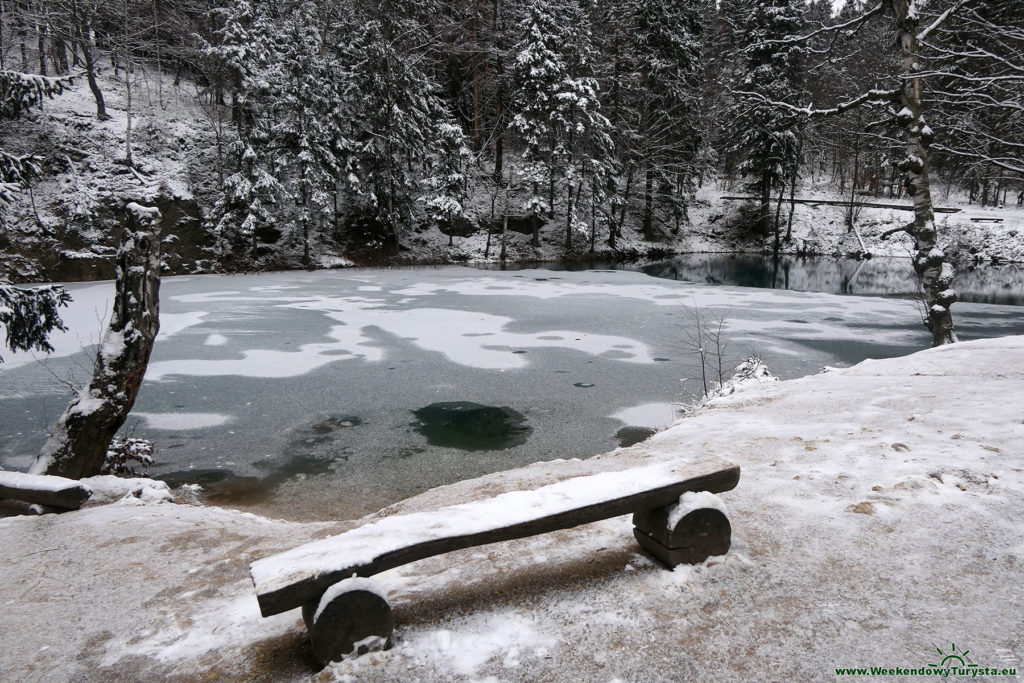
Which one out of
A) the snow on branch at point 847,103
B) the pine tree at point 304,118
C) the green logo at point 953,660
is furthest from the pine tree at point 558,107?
the green logo at point 953,660

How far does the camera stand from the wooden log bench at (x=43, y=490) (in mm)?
4082

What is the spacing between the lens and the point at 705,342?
430 inches

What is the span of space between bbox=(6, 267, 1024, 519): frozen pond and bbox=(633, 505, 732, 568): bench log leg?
343 centimetres

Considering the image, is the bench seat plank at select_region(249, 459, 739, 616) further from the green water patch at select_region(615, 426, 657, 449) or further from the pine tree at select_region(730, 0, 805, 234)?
the pine tree at select_region(730, 0, 805, 234)

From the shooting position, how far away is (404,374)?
9352 millimetres

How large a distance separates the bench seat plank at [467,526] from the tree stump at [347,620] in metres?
0.06

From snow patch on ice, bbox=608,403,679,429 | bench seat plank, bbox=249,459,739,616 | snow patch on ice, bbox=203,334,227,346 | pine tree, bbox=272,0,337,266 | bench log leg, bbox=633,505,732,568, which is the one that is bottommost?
snow patch on ice, bbox=608,403,679,429

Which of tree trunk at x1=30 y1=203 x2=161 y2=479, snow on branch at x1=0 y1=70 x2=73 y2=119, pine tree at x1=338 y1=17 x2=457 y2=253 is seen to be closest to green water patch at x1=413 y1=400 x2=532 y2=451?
tree trunk at x1=30 y1=203 x2=161 y2=479

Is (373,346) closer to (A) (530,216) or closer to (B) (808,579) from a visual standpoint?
(B) (808,579)

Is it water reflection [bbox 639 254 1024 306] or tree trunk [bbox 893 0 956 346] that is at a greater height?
tree trunk [bbox 893 0 956 346]

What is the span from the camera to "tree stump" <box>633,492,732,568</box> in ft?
8.38

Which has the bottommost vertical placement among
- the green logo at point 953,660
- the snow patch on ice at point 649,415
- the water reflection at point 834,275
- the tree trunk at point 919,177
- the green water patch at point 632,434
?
the green water patch at point 632,434

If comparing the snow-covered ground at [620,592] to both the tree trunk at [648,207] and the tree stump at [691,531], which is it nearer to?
the tree stump at [691,531]

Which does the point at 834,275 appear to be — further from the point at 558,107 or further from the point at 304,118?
the point at 304,118
